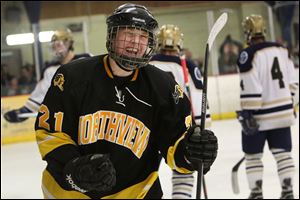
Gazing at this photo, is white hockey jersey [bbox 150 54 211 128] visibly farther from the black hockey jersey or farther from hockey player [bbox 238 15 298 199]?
the black hockey jersey

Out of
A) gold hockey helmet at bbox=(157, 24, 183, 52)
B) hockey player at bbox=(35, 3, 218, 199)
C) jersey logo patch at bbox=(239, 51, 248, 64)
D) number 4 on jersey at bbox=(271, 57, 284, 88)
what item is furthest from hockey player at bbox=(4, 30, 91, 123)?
hockey player at bbox=(35, 3, 218, 199)

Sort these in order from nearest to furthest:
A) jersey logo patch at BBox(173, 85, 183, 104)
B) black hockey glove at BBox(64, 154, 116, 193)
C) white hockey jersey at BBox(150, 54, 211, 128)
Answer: black hockey glove at BBox(64, 154, 116, 193)
jersey logo patch at BBox(173, 85, 183, 104)
white hockey jersey at BBox(150, 54, 211, 128)

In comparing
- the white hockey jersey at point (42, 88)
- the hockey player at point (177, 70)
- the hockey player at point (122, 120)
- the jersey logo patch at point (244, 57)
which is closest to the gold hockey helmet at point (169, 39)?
the hockey player at point (177, 70)

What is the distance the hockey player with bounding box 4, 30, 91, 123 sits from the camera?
3355 millimetres

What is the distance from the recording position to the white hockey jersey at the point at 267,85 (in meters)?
3.04

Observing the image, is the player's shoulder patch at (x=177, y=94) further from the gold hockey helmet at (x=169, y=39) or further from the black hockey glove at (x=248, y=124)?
the black hockey glove at (x=248, y=124)

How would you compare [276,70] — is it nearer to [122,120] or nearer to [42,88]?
[42,88]

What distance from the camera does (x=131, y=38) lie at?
4.62 ft

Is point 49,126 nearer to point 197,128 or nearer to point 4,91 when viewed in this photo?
point 197,128

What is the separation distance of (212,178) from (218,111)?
373cm

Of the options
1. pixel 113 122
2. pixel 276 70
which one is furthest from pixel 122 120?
pixel 276 70

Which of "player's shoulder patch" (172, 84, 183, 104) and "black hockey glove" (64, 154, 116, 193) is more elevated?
"player's shoulder patch" (172, 84, 183, 104)

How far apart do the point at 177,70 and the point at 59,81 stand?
1.40 meters

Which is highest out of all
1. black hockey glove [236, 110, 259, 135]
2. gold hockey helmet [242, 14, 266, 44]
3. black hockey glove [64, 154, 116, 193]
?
gold hockey helmet [242, 14, 266, 44]
